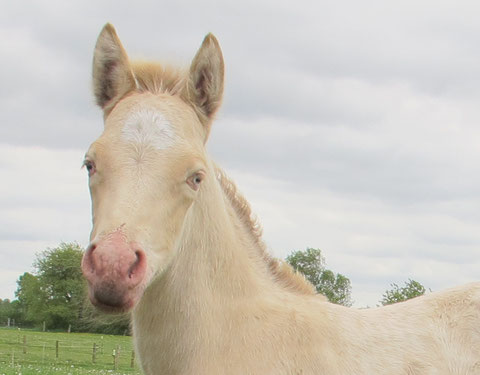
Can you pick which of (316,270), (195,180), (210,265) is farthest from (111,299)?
(316,270)

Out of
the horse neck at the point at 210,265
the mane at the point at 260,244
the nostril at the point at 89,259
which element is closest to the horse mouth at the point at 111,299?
the nostril at the point at 89,259

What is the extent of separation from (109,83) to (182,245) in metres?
1.36

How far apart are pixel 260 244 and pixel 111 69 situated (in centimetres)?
176

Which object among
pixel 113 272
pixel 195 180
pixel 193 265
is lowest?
pixel 113 272

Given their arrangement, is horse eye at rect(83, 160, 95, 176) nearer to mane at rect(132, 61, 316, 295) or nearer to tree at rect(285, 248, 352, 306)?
mane at rect(132, 61, 316, 295)

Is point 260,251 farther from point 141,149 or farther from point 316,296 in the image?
point 141,149

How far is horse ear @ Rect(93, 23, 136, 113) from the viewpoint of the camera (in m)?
4.51

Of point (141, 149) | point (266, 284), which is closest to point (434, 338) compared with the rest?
point (266, 284)

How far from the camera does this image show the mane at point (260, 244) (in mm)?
4953

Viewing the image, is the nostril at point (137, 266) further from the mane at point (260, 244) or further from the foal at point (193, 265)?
the mane at point (260, 244)

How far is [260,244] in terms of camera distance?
4984mm

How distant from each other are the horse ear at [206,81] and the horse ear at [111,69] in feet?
1.42

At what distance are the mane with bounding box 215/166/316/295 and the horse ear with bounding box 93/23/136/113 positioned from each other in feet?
3.28

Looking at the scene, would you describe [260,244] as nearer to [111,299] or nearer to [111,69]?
[111,69]
